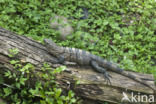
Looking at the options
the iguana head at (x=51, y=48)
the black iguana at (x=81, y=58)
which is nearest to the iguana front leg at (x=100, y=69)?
the black iguana at (x=81, y=58)

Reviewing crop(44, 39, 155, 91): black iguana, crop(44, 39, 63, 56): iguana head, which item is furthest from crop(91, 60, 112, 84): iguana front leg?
crop(44, 39, 63, 56): iguana head

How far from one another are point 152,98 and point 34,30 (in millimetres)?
3781

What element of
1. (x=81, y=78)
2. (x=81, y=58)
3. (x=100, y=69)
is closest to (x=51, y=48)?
(x=81, y=58)

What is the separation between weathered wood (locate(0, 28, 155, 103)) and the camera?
11.4ft

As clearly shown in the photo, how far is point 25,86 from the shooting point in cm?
349

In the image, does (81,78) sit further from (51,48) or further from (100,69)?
(51,48)

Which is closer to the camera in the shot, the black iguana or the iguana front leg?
the iguana front leg

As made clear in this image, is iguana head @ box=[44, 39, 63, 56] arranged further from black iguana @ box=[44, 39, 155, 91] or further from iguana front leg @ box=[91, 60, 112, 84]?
iguana front leg @ box=[91, 60, 112, 84]

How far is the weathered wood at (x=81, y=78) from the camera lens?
346 centimetres

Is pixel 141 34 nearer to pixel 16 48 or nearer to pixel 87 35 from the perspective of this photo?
pixel 87 35


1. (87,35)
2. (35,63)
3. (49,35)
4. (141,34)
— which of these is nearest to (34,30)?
(49,35)

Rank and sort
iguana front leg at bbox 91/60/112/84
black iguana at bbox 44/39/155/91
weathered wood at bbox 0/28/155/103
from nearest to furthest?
weathered wood at bbox 0/28/155/103
iguana front leg at bbox 91/60/112/84
black iguana at bbox 44/39/155/91

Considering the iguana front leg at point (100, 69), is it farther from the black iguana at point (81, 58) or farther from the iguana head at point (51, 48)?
the iguana head at point (51, 48)

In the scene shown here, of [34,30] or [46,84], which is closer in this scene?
[46,84]
